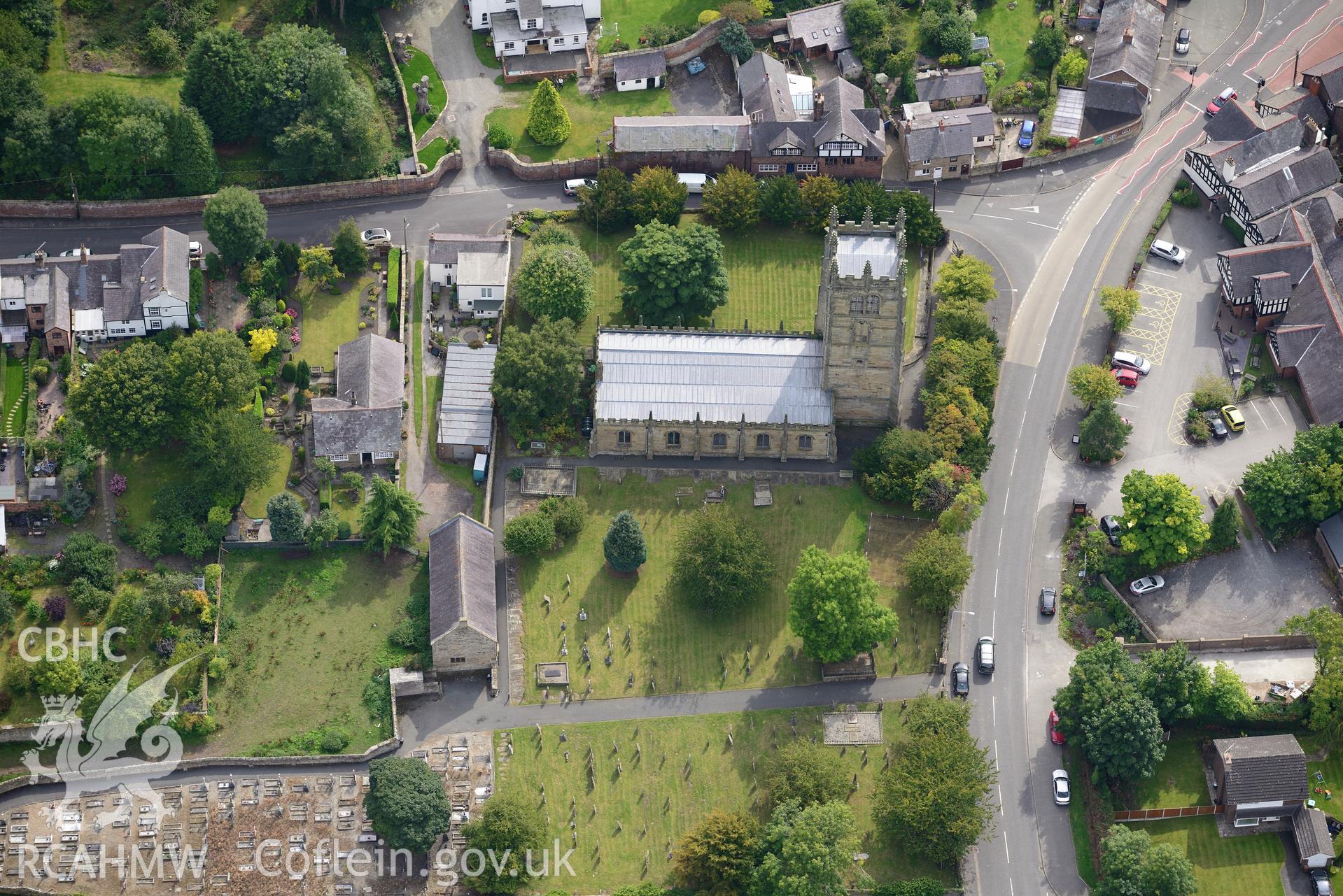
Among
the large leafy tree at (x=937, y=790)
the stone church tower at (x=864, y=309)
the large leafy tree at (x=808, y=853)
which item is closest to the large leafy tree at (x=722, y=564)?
the stone church tower at (x=864, y=309)

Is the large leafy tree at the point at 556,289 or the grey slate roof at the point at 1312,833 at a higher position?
the large leafy tree at the point at 556,289

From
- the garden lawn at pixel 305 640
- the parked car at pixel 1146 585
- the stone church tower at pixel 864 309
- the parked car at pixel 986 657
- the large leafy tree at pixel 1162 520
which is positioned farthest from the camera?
the stone church tower at pixel 864 309

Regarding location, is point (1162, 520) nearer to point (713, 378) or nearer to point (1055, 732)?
point (1055, 732)

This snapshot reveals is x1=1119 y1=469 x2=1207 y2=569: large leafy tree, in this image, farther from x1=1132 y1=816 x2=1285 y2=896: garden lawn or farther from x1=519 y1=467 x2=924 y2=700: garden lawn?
x1=1132 y1=816 x2=1285 y2=896: garden lawn

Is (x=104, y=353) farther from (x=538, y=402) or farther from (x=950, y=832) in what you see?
(x=950, y=832)

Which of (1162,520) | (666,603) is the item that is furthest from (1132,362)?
(666,603)

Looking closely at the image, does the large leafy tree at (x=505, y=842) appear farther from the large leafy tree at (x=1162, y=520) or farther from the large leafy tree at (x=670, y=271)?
the large leafy tree at (x=1162, y=520)

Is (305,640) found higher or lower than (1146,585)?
lower
